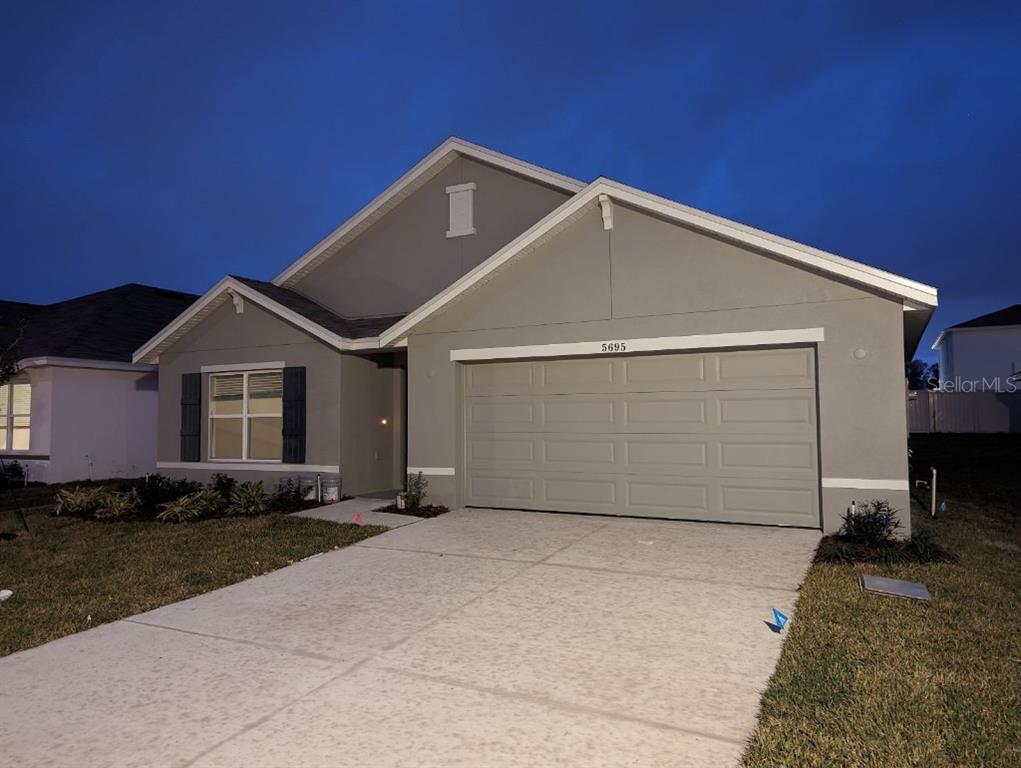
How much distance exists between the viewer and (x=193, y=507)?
34.8 feet

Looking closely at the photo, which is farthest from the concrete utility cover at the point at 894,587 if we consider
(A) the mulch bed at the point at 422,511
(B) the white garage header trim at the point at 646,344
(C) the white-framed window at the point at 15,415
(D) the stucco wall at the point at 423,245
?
(C) the white-framed window at the point at 15,415

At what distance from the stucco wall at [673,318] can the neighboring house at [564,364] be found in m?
0.03

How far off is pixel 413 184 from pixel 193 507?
7729 mm

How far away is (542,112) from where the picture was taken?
122688 millimetres

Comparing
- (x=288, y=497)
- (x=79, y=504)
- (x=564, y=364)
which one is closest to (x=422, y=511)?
(x=288, y=497)

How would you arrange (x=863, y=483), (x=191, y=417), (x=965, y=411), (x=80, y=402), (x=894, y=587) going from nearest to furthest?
(x=894, y=587) → (x=863, y=483) → (x=191, y=417) → (x=80, y=402) → (x=965, y=411)

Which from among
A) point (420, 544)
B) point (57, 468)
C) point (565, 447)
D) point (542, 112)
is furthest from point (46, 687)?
point (542, 112)

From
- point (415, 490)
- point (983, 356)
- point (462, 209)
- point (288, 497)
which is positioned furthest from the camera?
point (983, 356)

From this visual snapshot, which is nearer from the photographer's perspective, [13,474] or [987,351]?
[13,474]

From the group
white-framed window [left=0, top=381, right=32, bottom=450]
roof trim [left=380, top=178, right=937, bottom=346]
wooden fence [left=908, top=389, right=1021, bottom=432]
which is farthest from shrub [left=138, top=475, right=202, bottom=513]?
wooden fence [left=908, top=389, right=1021, bottom=432]

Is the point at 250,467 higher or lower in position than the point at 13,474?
higher

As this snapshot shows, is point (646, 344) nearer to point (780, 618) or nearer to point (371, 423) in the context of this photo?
point (780, 618)

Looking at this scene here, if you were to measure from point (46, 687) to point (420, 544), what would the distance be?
4437 mm

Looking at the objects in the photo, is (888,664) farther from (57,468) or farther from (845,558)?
(57,468)
